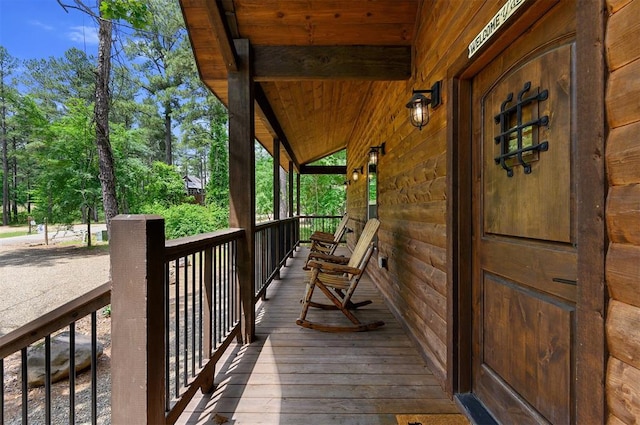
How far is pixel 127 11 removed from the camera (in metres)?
3.34

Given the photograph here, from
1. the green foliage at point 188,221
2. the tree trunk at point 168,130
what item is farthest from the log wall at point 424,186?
the tree trunk at point 168,130

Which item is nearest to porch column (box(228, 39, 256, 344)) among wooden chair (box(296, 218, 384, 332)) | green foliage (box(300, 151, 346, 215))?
wooden chair (box(296, 218, 384, 332))

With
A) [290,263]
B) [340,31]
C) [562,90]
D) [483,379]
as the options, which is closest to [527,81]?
[562,90]

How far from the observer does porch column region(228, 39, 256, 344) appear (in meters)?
2.54

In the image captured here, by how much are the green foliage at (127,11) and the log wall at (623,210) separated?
3.99 m

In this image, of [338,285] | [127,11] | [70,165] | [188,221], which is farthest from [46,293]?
[338,285]

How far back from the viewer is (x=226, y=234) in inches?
85.0

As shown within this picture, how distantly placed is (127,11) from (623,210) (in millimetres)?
4385

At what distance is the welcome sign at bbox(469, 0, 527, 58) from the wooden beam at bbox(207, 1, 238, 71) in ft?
5.55

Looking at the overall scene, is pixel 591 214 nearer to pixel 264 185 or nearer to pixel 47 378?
pixel 47 378

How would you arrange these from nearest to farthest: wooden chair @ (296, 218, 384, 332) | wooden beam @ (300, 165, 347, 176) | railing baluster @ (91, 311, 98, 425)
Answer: railing baluster @ (91, 311, 98, 425) < wooden chair @ (296, 218, 384, 332) < wooden beam @ (300, 165, 347, 176)

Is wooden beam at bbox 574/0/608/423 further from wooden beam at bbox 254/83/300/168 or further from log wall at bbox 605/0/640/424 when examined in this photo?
wooden beam at bbox 254/83/300/168

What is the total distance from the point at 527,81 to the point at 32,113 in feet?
46.6

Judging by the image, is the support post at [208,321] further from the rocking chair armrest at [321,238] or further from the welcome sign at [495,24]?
the rocking chair armrest at [321,238]
